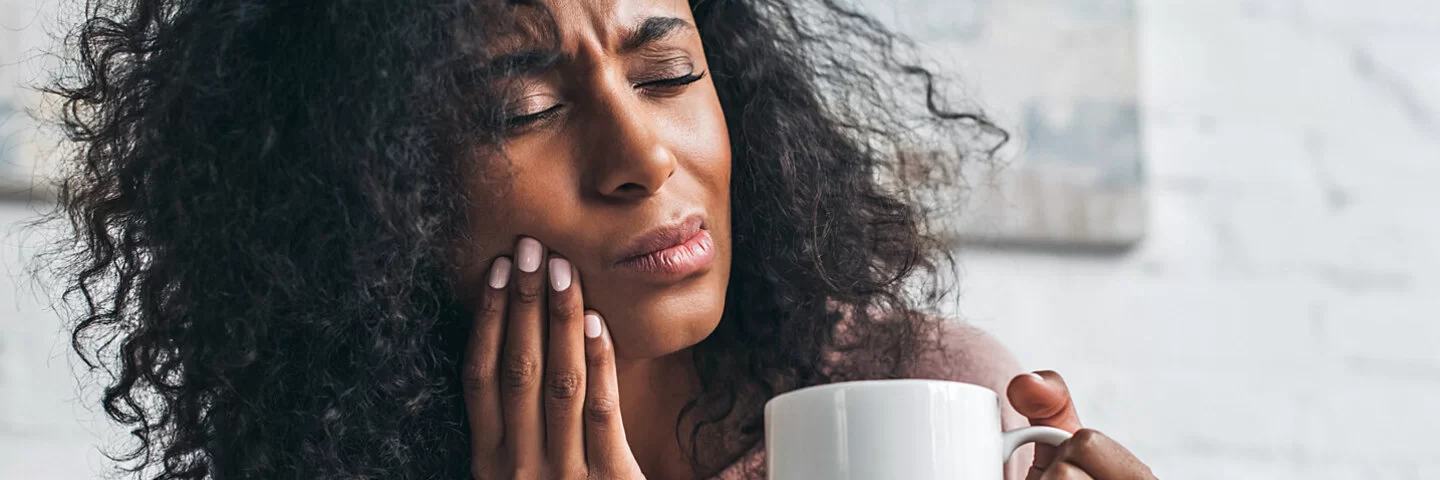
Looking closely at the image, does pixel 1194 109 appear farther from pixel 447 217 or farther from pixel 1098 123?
pixel 447 217

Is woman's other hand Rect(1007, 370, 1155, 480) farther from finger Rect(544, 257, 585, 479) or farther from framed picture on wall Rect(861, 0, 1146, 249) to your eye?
framed picture on wall Rect(861, 0, 1146, 249)

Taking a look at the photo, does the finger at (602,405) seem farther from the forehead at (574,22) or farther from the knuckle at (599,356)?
the forehead at (574,22)

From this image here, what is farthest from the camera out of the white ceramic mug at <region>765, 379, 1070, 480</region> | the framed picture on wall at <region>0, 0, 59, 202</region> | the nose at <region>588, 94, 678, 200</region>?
the framed picture on wall at <region>0, 0, 59, 202</region>

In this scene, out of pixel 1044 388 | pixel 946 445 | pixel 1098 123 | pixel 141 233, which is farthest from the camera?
pixel 1098 123

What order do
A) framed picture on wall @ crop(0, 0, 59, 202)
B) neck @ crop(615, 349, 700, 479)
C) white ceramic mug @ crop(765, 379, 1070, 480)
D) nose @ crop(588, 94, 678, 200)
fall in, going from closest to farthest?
white ceramic mug @ crop(765, 379, 1070, 480) → nose @ crop(588, 94, 678, 200) → neck @ crop(615, 349, 700, 479) → framed picture on wall @ crop(0, 0, 59, 202)

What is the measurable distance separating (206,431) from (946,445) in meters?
0.46

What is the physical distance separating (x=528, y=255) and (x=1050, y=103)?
724 millimetres

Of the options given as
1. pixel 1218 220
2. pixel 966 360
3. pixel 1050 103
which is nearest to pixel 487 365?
pixel 966 360

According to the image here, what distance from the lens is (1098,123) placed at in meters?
1.23

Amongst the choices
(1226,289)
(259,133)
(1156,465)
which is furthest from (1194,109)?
(259,133)

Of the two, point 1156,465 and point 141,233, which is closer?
point 141,233

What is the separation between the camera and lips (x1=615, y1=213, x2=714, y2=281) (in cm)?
67

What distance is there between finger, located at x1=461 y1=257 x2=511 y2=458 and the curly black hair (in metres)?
0.02

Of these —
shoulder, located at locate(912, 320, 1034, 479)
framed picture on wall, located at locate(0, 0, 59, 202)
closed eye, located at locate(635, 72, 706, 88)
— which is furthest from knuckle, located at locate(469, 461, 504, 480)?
framed picture on wall, located at locate(0, 0, 59, 202)
